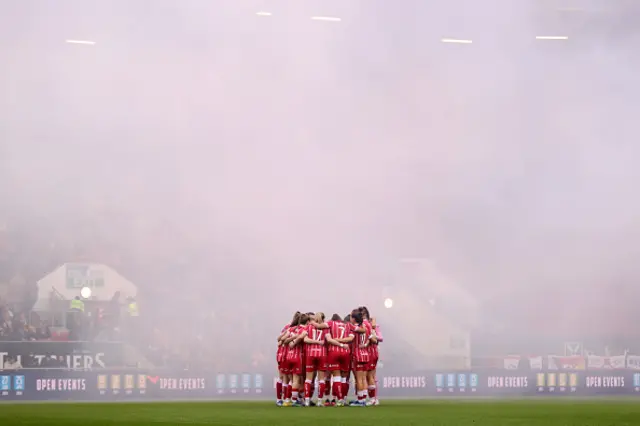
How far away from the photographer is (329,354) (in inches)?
658

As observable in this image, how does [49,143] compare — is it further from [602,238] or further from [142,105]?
[602,238]

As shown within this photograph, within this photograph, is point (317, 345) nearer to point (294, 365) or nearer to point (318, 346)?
point (318, 346)

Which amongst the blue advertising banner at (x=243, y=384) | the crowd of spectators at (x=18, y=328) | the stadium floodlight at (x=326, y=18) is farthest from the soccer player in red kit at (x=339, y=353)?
the stadium floodlight at (x=326, y=18)

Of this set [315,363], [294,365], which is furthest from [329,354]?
[294,365]

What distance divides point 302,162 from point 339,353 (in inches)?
478

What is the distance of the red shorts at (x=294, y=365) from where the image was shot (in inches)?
666

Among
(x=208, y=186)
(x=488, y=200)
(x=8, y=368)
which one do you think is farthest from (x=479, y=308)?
(x=8, y=368)

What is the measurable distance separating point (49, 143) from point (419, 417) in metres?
15.3

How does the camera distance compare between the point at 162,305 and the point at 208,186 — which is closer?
the point at 162,305

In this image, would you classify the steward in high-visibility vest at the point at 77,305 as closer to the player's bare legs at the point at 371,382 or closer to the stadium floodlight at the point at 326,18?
the player's bare legs at the point at 371,382

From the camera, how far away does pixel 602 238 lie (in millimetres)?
28031

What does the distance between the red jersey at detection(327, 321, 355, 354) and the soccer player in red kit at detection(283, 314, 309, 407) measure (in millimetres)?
412

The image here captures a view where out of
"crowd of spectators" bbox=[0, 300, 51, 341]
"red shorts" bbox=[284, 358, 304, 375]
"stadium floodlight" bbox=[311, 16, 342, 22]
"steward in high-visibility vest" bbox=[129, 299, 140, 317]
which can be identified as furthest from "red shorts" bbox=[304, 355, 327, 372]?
"stadium floodlight" bbox=[311, 16, 342, 22]

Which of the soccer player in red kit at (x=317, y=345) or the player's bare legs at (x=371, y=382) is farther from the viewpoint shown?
the player's bare legs at (x=371, y=382)
